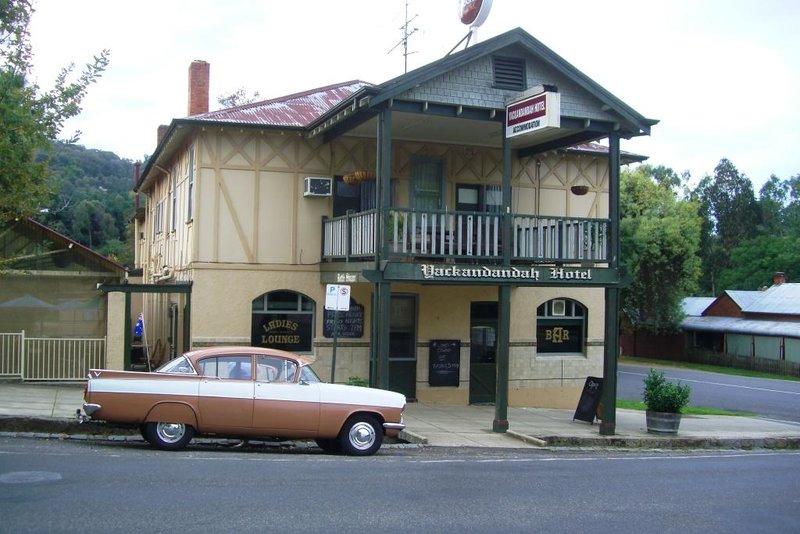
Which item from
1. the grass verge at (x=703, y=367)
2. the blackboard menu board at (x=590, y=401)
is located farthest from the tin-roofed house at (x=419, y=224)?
the grass verge at (x=703, y=367)

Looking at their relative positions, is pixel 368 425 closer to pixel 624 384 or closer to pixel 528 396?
pixel 528 396

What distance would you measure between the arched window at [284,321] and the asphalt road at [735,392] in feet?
44.6

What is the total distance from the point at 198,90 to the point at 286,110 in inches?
167

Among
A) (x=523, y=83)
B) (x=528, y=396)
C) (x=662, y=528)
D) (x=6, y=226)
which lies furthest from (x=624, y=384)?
(x=662, y=528)

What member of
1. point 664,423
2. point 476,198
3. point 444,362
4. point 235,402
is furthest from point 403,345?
point 235,402

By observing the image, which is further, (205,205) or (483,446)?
(205,205)

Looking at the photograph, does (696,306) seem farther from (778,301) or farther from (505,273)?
(505,273)

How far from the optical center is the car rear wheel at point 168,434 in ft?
38.9

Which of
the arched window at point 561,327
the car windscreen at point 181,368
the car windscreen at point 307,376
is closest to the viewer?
the car windscreen at point 181,368

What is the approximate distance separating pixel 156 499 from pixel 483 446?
7057mm

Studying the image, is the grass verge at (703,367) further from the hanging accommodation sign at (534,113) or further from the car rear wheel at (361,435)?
the car rear wheel at (361,435)

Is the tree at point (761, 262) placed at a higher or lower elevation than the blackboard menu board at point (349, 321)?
higher

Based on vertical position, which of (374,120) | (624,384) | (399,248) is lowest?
(624,384)

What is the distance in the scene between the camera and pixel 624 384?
3819 centimetres
